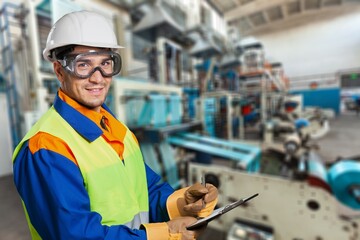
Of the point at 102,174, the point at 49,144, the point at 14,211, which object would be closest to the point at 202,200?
the point at 102,174

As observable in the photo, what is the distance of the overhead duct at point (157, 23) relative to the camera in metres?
4.55

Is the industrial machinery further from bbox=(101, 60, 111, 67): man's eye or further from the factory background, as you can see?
bbox=(101, 60, 111, 67): man's eye

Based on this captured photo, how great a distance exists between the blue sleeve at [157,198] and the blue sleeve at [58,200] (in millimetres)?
316

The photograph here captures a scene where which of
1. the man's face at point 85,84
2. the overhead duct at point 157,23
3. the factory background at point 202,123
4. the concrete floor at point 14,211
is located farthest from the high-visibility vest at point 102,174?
the overhead duct at point 157,23

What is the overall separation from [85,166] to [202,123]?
3.02 m

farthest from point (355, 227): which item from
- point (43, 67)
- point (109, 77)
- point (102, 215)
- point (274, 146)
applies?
point (43, 67)

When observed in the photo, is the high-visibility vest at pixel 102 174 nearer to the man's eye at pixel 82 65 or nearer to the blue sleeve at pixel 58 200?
the blue sleeve at pixel 58 200

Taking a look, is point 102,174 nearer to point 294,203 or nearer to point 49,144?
point 49,144

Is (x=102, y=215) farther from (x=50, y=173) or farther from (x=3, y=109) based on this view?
(x=3, y=109)

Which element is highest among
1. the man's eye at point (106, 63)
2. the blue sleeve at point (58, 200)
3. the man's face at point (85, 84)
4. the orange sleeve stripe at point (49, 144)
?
the man's eye at point (106, 63)

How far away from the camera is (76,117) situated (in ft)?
2.25

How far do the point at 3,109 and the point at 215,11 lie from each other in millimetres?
10420

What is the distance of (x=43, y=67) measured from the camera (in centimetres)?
254

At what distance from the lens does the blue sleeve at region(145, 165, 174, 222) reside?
896 millimetres
